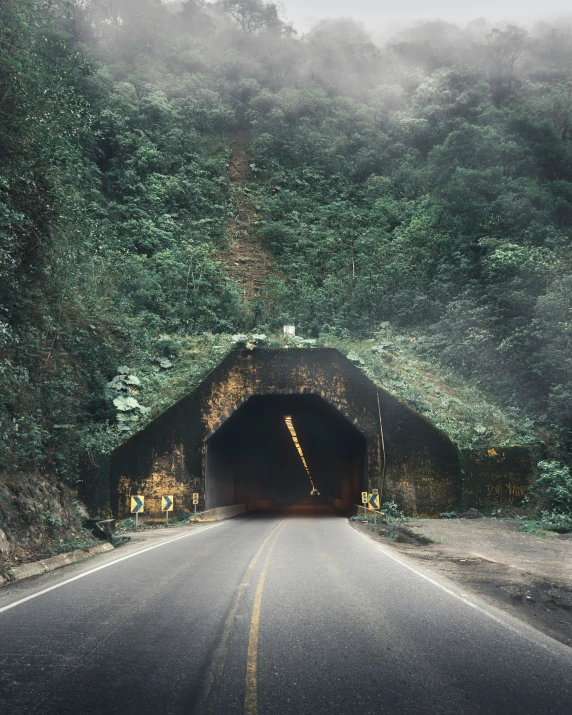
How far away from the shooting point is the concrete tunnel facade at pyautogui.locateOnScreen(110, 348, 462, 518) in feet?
82.2

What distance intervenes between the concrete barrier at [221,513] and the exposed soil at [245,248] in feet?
66.7

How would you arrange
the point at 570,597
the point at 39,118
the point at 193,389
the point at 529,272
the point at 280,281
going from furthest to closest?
the point at 280,281, the point at 529,272, the point at 193,389, the point at 39,118, the point at 570,597

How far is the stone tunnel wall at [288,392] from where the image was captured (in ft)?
81.9

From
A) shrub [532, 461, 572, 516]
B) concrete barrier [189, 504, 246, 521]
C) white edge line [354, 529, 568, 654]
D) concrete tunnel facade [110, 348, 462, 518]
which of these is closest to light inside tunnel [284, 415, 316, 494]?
concrete tunnel facade [110, 348, 462, 518]

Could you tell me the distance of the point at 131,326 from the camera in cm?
3259

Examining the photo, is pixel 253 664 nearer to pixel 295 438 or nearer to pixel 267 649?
pixel 267 649

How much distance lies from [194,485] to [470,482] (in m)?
12.8

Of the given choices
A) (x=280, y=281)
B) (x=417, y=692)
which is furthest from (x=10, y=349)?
(x=280, y=281)

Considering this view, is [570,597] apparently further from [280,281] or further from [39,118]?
[280,281]

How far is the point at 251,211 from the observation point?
59.1m

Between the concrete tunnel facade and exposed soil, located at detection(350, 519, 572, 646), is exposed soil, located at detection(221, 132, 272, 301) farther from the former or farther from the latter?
exposed soil, located at detection(350, 519, 572, 646)

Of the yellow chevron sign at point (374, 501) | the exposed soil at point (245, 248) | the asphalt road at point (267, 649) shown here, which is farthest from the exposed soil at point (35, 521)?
the exposed soil at point (245, 248)

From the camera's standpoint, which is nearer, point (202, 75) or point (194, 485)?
point (194, 485)

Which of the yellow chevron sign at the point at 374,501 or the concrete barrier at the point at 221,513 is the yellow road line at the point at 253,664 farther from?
the concrete barrier at the point at 221,513
